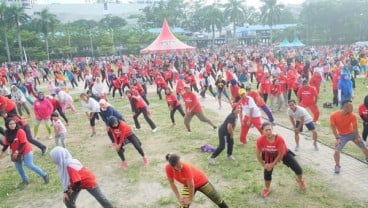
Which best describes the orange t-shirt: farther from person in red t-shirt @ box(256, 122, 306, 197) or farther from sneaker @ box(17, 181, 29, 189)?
sneaker @ box(17, 181, 29, 189)

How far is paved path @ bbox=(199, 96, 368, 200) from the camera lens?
700 cm

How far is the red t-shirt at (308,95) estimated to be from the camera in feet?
34.9

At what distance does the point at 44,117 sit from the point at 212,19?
215ft

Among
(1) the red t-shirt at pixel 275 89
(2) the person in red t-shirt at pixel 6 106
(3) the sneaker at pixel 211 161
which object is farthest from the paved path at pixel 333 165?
(2) the person in red t-shirt at pixel 6 106

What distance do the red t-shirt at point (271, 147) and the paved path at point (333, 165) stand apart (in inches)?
61.0

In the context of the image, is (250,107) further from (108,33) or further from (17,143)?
(108,33)

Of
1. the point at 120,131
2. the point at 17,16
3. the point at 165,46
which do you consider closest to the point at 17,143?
the point at 120,131

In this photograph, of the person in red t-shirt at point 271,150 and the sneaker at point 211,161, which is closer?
the person in red t-shirt at point 271,150

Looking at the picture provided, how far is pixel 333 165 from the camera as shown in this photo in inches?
322

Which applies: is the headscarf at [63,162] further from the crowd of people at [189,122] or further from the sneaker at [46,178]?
the sneaker at [46,178]

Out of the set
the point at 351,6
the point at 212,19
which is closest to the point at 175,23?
the point at 212,19

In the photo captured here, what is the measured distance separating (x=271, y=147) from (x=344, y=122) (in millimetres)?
1808

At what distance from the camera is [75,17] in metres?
103

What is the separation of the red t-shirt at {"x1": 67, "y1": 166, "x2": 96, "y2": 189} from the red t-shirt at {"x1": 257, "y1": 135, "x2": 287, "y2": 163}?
2728 mm
